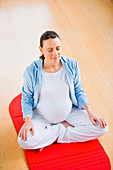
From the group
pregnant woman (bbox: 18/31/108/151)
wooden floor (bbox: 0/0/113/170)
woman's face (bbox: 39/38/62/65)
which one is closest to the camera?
woman's face (bbox: 39/38/62/65)

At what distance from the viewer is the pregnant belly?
1.94 meters

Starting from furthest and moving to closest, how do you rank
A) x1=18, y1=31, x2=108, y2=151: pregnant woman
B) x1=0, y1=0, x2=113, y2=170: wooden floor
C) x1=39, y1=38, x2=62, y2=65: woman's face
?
x1=0, y1=0, x2=113, y2=170: wooden floor < x1=18, y1=31, x2=108, y2=151: pregnant woman < x1=39, y1=38, x2=62, y2=65: woman's face

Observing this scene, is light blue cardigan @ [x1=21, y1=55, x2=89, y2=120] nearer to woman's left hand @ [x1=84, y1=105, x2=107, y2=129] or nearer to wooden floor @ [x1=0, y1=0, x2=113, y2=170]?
woman's left hand @ [x1=84, y1=105, x2=107, y2=129]

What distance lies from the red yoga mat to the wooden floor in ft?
0.28

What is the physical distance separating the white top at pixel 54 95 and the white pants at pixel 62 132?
0.28ft

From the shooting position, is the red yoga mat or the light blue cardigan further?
the light blue cardigan

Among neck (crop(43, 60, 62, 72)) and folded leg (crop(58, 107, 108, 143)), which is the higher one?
neck (crop(43, 60, 62, 72))

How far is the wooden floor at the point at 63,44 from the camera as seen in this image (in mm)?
2132

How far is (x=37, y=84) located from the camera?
6.24 ft

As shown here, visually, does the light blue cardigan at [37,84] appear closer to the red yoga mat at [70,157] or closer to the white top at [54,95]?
the white top at [54,95]

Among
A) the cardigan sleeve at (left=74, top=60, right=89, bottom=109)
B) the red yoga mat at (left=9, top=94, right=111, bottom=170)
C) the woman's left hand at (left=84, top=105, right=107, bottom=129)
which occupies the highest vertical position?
the cardigan sleeve at (left=74, top=60, right=89, bottom=109)

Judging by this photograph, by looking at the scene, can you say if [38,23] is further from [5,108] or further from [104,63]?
[5,108]

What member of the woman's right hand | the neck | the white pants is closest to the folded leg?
the white pants

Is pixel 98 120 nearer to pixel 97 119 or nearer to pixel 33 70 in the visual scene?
pixel 97 119
